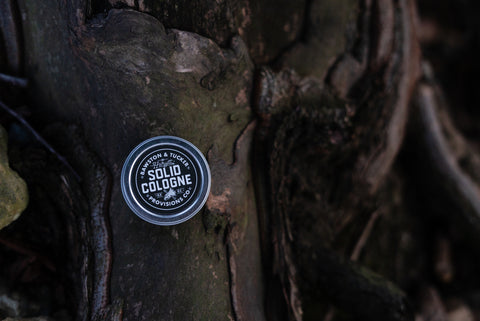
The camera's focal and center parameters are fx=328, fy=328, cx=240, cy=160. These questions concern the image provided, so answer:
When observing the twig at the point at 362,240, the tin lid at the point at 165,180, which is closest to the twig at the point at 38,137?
the tin lid at the point at 165,180

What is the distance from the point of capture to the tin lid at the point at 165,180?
51.8 inches

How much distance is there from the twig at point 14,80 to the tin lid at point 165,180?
734 mm

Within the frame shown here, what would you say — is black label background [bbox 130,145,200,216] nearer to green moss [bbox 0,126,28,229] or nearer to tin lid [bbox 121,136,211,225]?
tin lid [bbox 121,136,211,225]

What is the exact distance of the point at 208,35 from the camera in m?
1.44

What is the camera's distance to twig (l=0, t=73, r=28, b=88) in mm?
1555

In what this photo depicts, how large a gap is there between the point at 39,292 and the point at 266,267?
1.09m

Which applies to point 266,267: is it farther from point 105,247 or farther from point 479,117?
point 479,117

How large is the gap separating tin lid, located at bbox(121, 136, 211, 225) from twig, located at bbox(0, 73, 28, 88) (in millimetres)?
734

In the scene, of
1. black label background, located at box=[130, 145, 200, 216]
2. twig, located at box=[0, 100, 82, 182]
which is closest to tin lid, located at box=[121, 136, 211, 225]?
black label background, located at box=[130, 145, 200, 216]

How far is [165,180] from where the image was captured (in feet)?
4.50

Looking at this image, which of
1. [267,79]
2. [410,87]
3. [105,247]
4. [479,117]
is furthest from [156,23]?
[479,117]

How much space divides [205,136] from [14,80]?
988mm

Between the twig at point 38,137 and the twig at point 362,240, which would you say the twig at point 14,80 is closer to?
the twig at point 38,137

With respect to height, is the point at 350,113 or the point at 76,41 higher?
the point at 76,41
